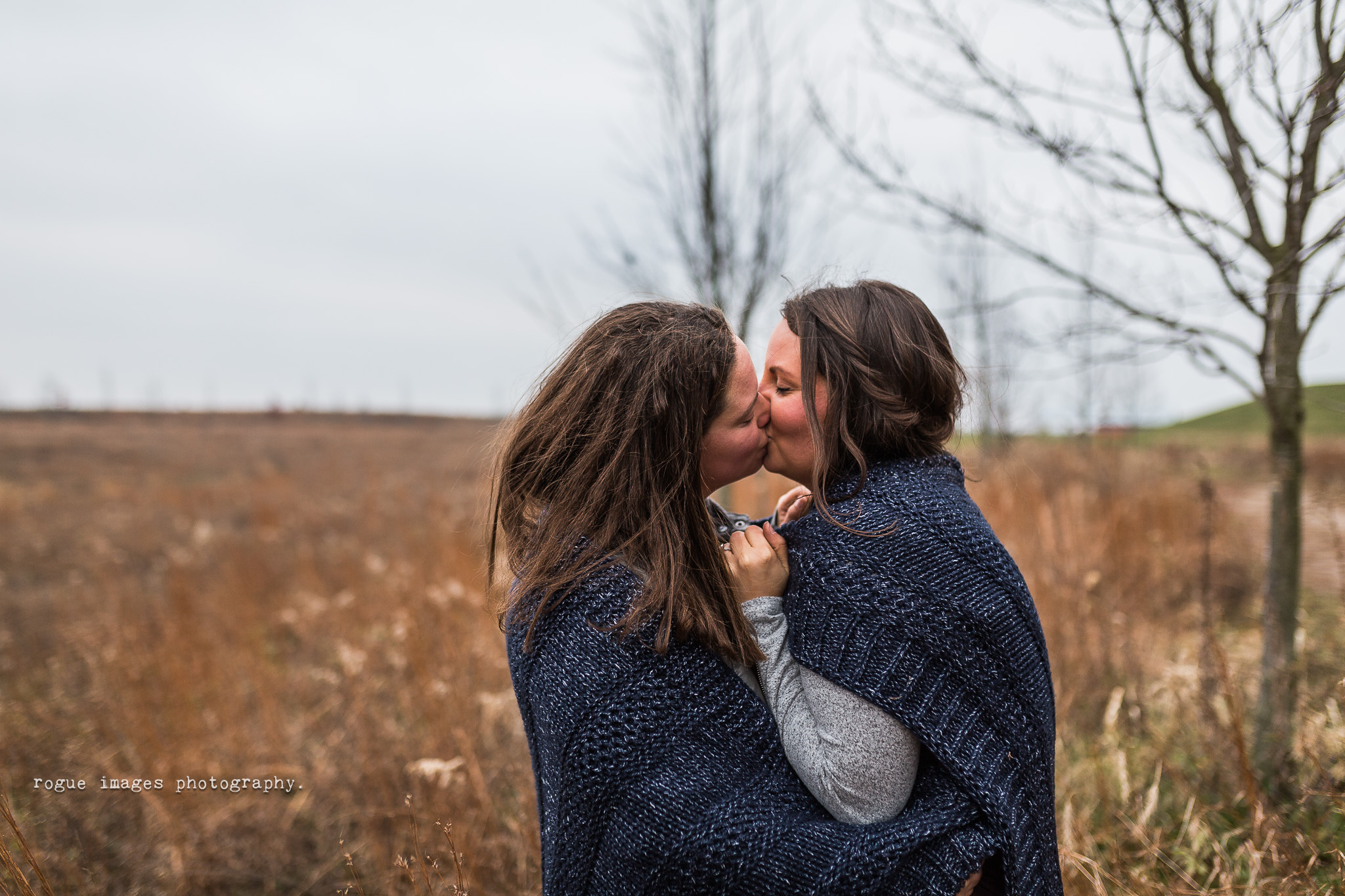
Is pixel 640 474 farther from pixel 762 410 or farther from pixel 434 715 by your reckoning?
pixel 434 715

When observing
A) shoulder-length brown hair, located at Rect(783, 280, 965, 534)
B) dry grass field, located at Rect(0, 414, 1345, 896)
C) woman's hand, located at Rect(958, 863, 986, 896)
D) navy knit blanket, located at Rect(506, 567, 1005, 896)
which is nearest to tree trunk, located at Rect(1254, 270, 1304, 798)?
dry grass field, located at Rect(0, 414, 1345, 896)

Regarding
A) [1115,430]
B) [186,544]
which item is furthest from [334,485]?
[1115,430]

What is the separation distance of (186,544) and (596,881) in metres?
10.4

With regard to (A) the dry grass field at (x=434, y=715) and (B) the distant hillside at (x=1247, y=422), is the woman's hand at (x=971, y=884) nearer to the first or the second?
(A) the dry grass field at (x=434, y=715)

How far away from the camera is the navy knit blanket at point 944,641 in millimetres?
1358

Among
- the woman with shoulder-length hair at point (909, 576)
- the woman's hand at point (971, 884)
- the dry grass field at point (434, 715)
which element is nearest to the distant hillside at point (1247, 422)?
the dry grass field at point (434, 715)

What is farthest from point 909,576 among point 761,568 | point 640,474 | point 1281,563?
point 1281,563

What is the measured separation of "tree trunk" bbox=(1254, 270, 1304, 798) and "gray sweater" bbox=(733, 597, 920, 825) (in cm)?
200

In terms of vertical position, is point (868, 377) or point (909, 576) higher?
point (868, 377)

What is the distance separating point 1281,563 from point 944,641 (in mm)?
2015

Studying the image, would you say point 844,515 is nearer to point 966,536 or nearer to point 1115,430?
point 966,536

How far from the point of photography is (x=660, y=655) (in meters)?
1.37

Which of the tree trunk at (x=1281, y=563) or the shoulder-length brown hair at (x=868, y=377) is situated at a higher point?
the shoulder-length brown hair at (x=868, y=377)

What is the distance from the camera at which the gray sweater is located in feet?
4.40
